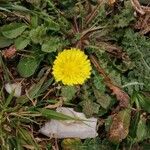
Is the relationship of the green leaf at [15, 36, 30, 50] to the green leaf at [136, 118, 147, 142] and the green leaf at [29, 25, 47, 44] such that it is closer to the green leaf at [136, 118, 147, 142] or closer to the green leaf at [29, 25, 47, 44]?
the green leaf at [29, 25, 47, 44]

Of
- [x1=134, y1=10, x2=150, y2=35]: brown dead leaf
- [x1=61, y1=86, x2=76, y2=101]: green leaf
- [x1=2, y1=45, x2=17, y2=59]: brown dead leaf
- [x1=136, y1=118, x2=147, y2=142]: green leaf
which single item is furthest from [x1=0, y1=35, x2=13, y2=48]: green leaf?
[x1=136, y1=118, x2=147, y2=142]: green leaf

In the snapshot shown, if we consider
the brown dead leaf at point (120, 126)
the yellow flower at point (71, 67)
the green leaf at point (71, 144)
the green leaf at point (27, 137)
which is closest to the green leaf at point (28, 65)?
the yellow flower at point (71, 67)

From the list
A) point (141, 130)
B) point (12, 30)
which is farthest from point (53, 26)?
point (141, 130)

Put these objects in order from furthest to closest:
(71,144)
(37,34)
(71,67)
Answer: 1. (71,144)
2. (37,34)
3. (71,67)


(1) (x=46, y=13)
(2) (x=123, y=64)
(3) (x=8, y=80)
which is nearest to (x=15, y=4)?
(1) (x=46, y=13)

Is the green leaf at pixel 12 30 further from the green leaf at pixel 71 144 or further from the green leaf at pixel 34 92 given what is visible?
the green leaf at pixel 71 144

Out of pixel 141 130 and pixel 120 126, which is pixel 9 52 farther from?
pixel 141 130
